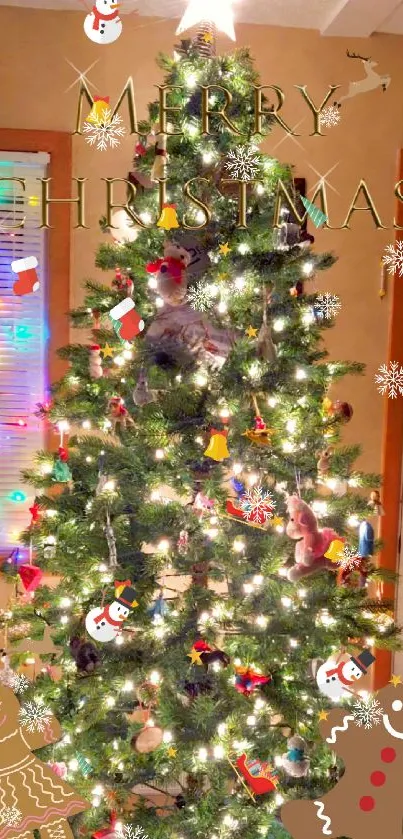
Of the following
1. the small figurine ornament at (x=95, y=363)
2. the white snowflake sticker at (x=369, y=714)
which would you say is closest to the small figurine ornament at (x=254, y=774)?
the white snowflake sticker at (x=369, y=714)

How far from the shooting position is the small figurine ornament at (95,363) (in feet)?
6.33

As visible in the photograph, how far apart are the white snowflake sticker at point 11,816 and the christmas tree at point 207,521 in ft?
0.65

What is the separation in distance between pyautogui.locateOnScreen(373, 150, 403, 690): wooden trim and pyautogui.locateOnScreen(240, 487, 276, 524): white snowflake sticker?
1.41m

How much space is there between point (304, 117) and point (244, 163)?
1.35m

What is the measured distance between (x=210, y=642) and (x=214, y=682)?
117 mm

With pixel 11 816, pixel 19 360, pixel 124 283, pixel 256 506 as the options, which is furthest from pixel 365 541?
pixel 19 360

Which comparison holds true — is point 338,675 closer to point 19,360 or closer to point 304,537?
point 304,537

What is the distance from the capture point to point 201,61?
5.73 feet

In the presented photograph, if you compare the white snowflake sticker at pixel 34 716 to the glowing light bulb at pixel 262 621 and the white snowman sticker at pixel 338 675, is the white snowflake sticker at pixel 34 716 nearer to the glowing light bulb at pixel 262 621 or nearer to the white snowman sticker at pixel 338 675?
the glowing light bulb at pixel 262 621

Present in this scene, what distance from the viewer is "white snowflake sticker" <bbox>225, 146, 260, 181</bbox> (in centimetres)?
174

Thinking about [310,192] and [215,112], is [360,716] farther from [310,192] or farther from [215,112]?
[310,192]

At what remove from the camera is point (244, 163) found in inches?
68.5

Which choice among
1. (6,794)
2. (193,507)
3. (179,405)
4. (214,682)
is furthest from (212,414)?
(6,794)

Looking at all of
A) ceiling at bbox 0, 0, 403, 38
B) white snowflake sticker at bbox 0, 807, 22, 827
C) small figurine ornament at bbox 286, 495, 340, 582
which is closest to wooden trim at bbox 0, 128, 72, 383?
ceiling at bbox 0, 0, 403, 38
